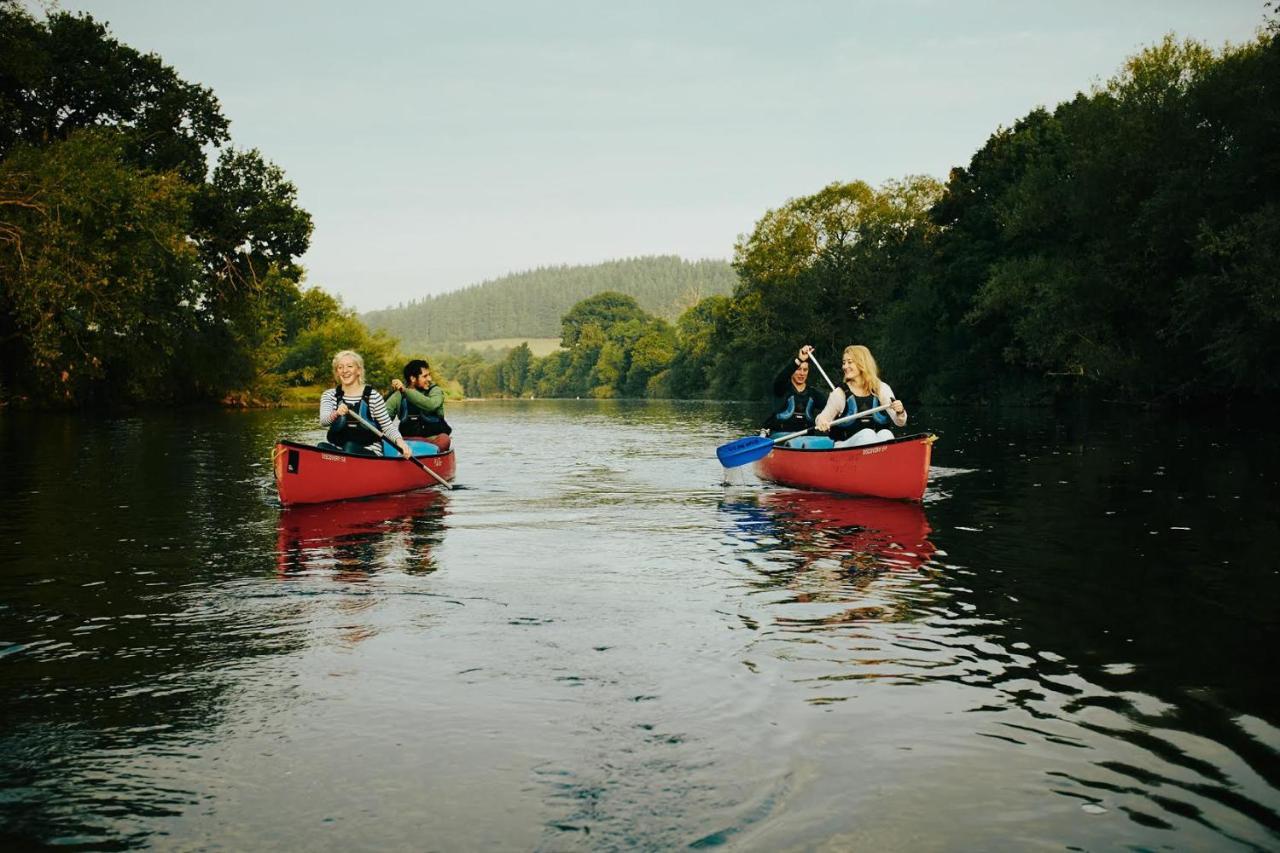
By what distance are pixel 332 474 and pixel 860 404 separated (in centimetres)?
686

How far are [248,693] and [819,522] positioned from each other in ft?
25.6

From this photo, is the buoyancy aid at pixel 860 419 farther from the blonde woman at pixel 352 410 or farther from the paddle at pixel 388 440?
the blonde woman at pixel 352 410

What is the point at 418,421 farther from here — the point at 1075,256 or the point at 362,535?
the point at 1075,256

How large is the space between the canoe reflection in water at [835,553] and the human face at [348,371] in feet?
16.3

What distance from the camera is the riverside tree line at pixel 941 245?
1004 inches

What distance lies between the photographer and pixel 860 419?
45.8 feet

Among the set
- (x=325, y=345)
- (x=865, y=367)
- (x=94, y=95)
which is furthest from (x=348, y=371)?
(x=325, y=345)

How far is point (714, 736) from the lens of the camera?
467 centimetres

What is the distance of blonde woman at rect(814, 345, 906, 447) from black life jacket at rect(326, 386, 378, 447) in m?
6.00

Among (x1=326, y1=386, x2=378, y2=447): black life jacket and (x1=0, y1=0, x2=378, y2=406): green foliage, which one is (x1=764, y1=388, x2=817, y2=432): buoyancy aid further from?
(x1=0, y1=0, x2=378, y2=406): green foliage

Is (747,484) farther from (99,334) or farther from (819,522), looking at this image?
(99,334)

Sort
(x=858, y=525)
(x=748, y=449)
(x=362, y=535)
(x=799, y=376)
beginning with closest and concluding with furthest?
(x=362, y=535), (x=858, y=525), (x=748, y=449), (x=799, y=376)

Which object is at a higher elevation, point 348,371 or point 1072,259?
point 1072,259

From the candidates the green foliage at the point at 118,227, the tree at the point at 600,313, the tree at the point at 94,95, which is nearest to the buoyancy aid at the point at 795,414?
the green foliage at the point at 118,227
